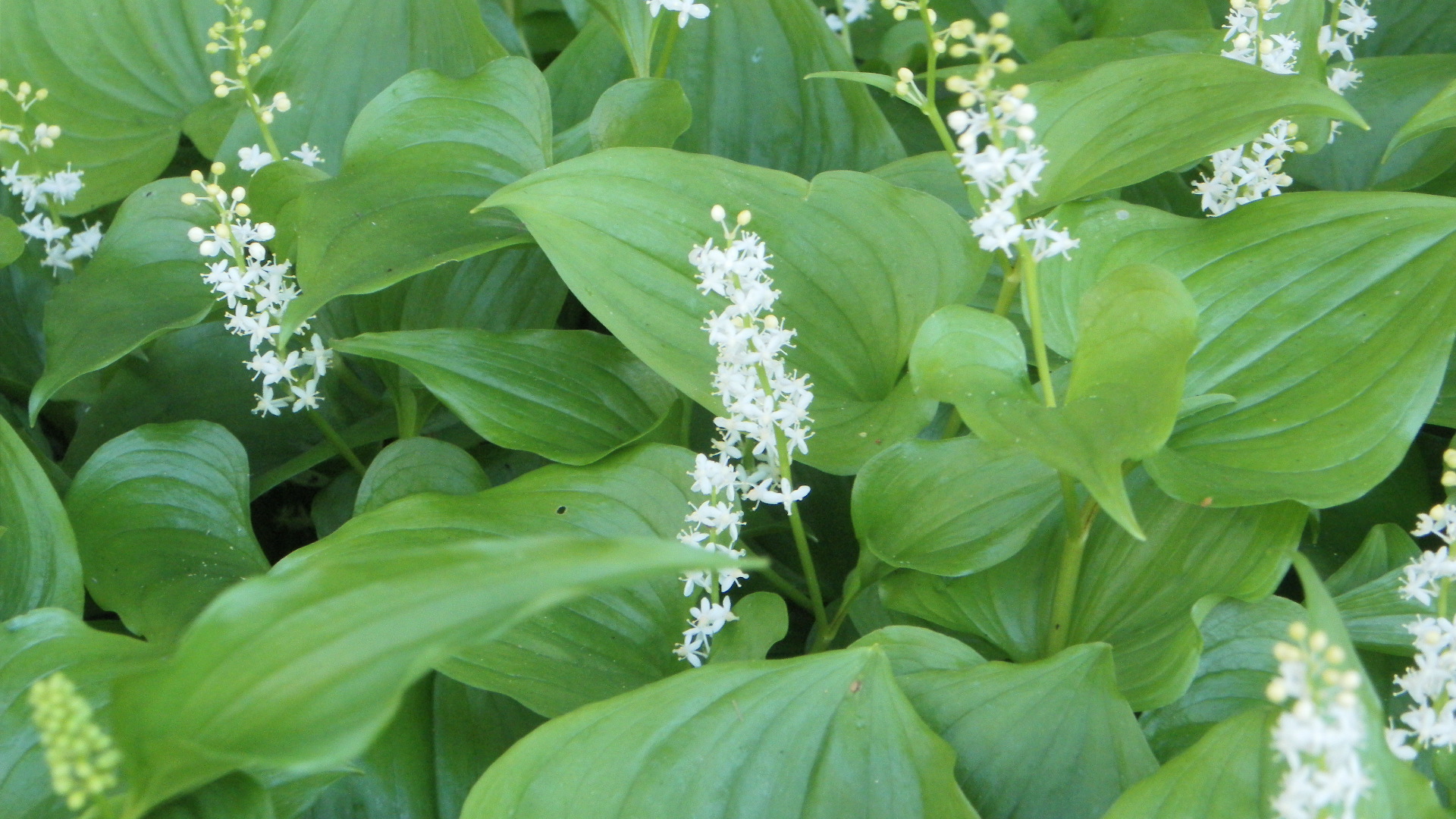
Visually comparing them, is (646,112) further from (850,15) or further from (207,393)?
(207,393)

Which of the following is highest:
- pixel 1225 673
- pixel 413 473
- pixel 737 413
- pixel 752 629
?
pixel 737 413

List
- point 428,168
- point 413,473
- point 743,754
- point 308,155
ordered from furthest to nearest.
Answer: point 308,155, point 428,168, point 413,473, point 743,754

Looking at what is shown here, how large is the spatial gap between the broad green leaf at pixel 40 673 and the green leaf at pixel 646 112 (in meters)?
0.80

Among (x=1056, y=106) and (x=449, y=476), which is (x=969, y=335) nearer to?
(x=1056, y=106)

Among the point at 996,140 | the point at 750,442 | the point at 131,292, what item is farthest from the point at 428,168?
the point at 996,140

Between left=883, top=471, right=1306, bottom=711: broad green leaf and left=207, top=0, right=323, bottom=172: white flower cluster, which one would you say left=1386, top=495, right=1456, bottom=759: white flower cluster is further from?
left=207, top=0, right=323, bottom=172: white flower cluster

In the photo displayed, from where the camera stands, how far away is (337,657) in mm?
628

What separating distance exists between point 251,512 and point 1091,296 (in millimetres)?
1236

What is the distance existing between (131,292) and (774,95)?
0.92 meters

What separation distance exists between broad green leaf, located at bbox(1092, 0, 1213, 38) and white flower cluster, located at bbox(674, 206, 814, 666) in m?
0.98

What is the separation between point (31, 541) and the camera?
1.17 m

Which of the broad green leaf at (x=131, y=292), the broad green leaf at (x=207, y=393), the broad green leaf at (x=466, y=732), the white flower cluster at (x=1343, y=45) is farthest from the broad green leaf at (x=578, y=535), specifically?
the white flower cluster at (x=1343, y=45)

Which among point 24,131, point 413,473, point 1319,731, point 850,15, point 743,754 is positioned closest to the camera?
point 1319,731

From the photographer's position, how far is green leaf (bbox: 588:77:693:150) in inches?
55.2
